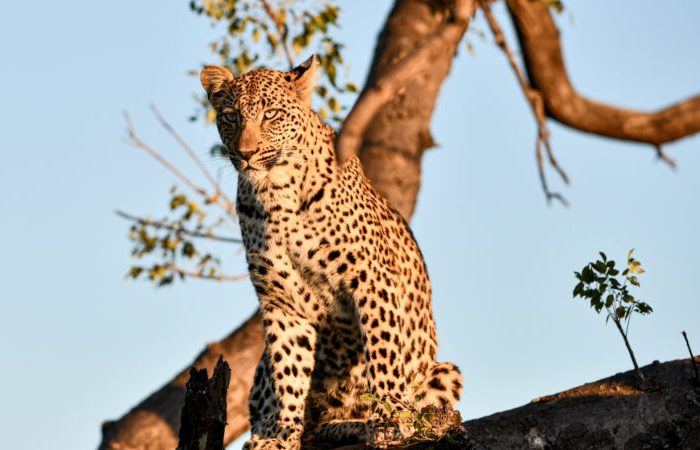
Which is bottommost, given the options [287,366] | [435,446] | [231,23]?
[435,446]

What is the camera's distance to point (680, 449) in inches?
324

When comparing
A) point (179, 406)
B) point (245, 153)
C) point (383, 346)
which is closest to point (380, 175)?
point (179, 406)

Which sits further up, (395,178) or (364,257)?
(395,178)

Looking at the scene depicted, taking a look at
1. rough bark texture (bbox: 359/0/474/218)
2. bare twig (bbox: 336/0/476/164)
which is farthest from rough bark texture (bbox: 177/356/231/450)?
rough bark texture (bbox: 359/0/474/218)

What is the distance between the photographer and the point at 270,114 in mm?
11500

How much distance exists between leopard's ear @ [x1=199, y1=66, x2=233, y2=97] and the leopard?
23 cm

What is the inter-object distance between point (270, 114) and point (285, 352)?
214 centimetres

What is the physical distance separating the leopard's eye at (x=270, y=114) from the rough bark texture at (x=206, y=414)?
10.2ft

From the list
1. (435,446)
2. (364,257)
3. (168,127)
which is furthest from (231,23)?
(435,446)

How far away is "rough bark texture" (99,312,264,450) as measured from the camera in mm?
16891

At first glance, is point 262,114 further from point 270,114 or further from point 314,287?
point 314,287

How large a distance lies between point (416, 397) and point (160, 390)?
7929mm

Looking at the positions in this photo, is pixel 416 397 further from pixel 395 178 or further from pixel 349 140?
pixel 395 178

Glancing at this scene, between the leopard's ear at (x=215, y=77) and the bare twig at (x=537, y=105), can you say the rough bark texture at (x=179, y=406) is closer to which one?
the leopard's ear at (x=215, y=77)
